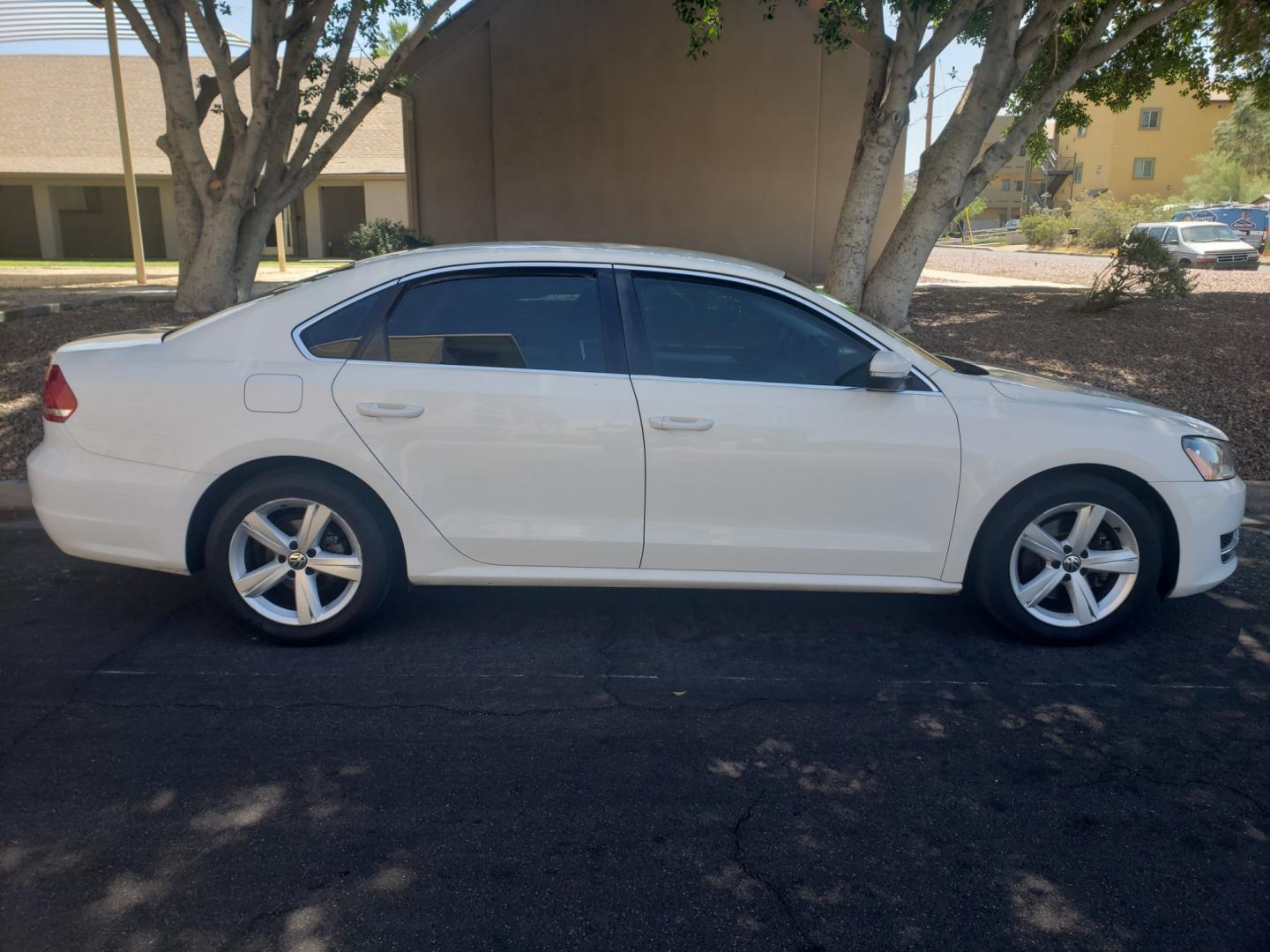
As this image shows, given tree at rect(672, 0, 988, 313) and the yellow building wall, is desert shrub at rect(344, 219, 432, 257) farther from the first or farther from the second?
the yellow building wall

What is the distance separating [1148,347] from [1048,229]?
39.4 m

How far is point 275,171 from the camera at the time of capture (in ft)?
38.4

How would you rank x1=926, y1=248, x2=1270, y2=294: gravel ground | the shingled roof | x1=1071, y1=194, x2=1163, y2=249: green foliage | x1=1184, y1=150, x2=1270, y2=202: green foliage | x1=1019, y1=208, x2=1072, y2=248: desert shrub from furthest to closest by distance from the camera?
1. x1=1184, y1=150, x2=1270, y2=202: green foliage
2. x1=1019, y1=208, x2=1072, y2=248: desert shrub
3. x1=1071, y1=194, x2=1163, y2=249: green foliage
4. the shingled roof
5. x1=926, y1=248, x2=1270, y2=294: gravel ground

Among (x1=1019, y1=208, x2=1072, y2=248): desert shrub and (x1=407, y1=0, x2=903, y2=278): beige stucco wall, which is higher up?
(x1=407, y1=0, x2=903, y2=278): beige stucco wall

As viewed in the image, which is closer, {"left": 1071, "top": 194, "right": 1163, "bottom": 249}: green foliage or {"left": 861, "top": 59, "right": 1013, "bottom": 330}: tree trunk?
{"left": 861, "top": 59, "right": 1013, "bottom": 330}: tree trunk

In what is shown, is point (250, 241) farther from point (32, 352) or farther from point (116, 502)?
point (116, 502)

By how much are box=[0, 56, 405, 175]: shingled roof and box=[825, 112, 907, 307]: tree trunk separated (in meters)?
18.7

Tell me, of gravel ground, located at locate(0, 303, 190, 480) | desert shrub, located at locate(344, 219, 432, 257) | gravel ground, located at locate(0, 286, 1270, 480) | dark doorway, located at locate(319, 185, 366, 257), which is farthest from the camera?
dark doorway, located at locate(319, 185, 366, 257)

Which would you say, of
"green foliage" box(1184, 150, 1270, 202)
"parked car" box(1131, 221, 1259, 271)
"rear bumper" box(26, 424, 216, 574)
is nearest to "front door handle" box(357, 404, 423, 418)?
"rear bumper" box(26, 424, 216, 574)

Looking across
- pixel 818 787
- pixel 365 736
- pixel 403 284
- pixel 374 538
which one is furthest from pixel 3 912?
pixel 403 284

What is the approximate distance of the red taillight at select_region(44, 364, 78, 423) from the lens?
14.6 feet

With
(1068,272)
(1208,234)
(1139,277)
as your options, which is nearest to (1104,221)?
(1208,234)

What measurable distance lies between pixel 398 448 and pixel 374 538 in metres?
0.41

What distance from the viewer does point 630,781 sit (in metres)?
3.52
